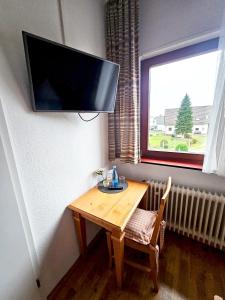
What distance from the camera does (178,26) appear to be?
1.28 meters

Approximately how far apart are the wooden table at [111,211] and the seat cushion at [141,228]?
0.40 ft

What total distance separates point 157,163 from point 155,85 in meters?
0.88

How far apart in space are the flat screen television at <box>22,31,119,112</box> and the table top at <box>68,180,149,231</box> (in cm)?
80

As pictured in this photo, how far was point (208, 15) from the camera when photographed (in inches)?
45.6

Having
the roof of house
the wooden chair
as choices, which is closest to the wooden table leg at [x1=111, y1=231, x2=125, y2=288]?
the wooden chair

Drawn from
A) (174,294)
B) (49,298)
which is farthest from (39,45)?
(174,294)

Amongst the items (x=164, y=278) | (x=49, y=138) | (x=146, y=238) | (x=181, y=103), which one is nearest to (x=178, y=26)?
(x=181, y=103)

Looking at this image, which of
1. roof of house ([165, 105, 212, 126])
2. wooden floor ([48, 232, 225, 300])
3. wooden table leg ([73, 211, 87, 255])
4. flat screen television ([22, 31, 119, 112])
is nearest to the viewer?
flat screen television ([22, 31, 119, 112])

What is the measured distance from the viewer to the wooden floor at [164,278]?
1.13 meters

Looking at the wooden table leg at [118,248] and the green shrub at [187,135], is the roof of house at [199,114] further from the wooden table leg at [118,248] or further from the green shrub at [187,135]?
the wooden table leg at [118,248]

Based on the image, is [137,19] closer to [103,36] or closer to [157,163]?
[103,36]

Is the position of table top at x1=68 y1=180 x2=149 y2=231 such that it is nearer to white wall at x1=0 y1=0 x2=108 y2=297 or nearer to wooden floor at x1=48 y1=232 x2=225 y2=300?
white wall at x1=0 y1=0 x2=108 y2=297

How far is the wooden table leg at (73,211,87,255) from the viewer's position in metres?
1.25

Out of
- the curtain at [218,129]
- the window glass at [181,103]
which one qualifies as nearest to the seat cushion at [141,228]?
the curtain at [218,129]
